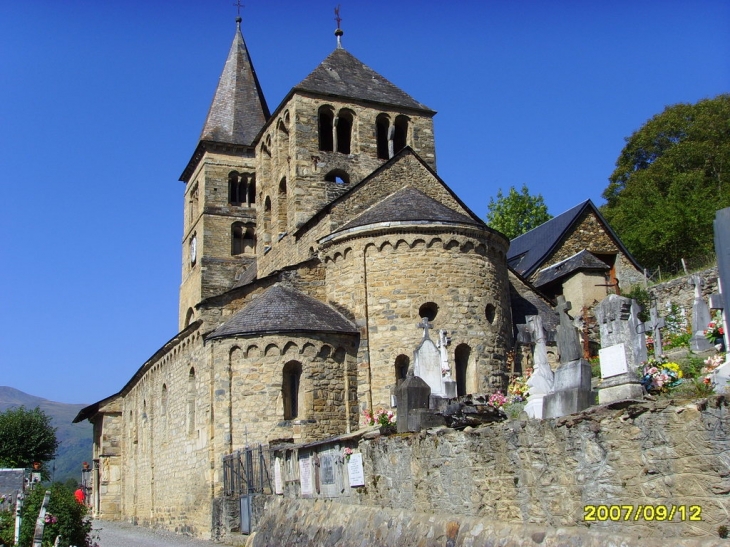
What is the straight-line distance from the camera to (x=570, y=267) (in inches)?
1072

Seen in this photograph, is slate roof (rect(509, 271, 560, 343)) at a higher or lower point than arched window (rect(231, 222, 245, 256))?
lower

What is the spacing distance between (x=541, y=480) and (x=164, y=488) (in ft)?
63.5

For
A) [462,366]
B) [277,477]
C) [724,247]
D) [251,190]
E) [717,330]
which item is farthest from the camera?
[251,190]

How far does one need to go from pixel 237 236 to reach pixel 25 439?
16.3 metres

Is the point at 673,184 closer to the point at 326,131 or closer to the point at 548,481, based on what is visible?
the point at 326,131

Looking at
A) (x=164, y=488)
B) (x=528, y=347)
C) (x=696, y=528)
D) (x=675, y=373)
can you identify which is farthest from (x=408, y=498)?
(x=164, y=488)

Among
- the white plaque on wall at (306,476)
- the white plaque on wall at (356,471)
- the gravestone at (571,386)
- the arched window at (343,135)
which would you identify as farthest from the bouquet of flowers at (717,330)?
the arched window at (343,135)

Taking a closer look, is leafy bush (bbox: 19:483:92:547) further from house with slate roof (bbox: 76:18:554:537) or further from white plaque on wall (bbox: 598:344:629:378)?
white plaque on wall (bbox: 598:344:629:378)

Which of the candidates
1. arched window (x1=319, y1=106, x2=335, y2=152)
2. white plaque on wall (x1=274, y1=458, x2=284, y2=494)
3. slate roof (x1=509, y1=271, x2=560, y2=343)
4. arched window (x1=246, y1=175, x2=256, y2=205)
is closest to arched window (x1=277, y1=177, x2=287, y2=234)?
arched window (x1=319, y1=106, x2=335, y2=152)

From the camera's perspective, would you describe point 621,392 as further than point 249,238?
No

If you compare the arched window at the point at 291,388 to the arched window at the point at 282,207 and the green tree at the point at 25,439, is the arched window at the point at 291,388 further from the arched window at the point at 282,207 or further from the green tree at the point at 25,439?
the green tree at the point at 25,439

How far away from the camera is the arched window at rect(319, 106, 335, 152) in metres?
26.4

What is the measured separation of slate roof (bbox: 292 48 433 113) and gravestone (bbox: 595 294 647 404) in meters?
18.1

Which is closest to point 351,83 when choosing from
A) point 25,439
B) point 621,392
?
point 621,392
